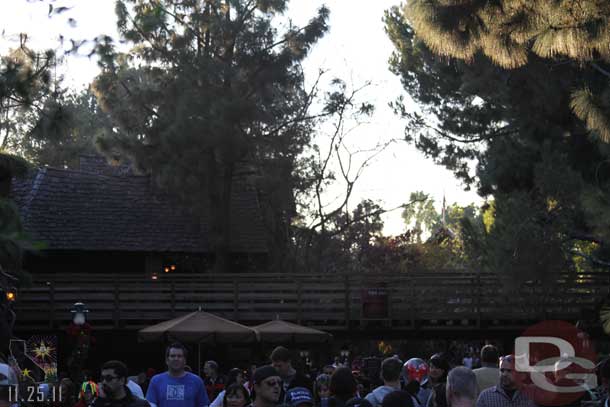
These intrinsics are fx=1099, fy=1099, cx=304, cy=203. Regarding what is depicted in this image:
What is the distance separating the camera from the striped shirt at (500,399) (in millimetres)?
9164

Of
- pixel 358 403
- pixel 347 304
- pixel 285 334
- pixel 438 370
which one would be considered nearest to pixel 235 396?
pixel 358 403

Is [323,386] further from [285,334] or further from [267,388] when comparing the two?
[285,334]

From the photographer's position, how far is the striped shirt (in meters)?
9.16

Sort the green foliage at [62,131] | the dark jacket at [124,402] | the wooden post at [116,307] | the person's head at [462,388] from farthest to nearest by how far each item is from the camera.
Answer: the wooden post at [116,307], the green foliage at [62,131], the dark jacket at [124,402], the person's head at [462,388]

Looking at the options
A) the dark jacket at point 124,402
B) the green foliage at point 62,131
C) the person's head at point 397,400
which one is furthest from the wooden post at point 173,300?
the person's head at point 397,400

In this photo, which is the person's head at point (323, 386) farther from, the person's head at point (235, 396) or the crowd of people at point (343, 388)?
the person's head at point (235, 396)

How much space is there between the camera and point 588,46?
1195 cm

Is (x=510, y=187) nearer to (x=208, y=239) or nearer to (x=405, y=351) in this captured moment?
(x=208, y=239)

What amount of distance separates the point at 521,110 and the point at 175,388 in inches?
636

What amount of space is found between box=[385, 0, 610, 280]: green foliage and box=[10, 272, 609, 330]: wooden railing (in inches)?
112

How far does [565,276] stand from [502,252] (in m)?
4.34

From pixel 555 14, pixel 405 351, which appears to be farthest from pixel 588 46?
pixel 405 351

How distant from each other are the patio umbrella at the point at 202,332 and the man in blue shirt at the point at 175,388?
12308 mm

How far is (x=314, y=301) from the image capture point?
96.9 feet
